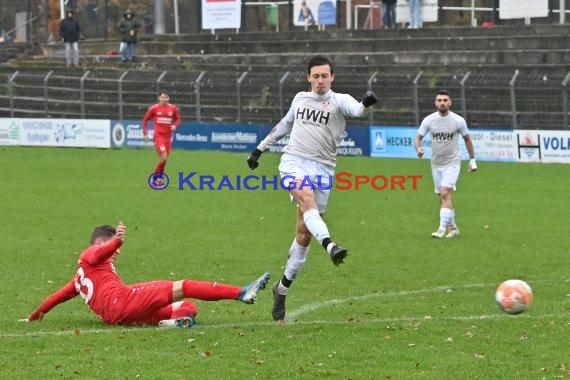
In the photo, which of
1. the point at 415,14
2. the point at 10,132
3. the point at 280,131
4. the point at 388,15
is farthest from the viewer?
the point at 388,15

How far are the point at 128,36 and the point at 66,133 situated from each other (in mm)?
7287

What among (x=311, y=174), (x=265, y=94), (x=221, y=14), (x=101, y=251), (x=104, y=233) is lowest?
(x=101, y=251)

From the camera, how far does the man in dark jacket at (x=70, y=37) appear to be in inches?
1905

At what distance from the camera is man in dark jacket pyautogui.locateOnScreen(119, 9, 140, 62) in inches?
1863

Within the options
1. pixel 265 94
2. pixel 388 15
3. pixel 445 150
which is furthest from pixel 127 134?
pixel 445 150

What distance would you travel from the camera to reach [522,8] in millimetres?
40688

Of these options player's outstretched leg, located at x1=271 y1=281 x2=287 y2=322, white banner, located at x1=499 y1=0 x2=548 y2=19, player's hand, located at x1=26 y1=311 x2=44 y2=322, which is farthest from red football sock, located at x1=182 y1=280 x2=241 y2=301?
white banner, located at x1=499 y1=0 x2=548 y2=19

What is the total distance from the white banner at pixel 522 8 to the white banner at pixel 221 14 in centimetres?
1059

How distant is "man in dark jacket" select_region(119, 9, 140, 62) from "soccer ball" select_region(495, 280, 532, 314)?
37927 mm

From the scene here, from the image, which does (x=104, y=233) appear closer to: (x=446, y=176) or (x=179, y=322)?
(x=179, y=322)

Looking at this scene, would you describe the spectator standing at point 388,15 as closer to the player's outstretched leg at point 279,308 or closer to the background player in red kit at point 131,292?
the player's outstretched leg at point 279,308

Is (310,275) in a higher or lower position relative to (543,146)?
lower

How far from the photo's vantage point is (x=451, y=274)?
1517cm

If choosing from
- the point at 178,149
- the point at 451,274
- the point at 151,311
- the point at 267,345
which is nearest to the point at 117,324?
the point at 151,311
